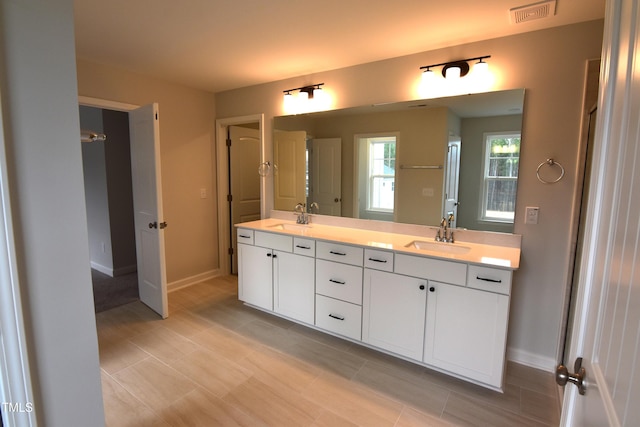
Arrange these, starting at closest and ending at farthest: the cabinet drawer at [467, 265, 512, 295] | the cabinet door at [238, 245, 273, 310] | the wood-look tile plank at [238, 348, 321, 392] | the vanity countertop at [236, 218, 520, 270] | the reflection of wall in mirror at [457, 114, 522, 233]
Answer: the cabinet drawer at [467, 265, 512, 295] → the vanity countertop at [236, 218, 520, 270] → the wood-look tile plank at [238, 348, 321, 392] → the reflection of wall in mirror at [457, 114, 522, 233] → the cabinet door at [238, 245, 273, 310]

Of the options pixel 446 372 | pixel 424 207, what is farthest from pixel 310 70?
pixel 446 372

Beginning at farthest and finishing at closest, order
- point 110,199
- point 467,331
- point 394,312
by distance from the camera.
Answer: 1. point 110,199
2. point 394,312
3. point 467,331

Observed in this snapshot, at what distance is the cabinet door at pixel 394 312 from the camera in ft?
7.40

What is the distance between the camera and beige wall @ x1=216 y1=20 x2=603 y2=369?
214 centimetres

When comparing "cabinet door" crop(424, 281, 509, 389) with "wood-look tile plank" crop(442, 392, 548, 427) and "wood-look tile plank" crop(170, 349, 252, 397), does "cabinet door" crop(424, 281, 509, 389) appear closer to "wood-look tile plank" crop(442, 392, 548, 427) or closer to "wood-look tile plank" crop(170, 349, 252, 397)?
"wood-look tile plank" crop(442, 392, 548, 427)

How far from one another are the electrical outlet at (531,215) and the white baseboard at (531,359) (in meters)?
1.01

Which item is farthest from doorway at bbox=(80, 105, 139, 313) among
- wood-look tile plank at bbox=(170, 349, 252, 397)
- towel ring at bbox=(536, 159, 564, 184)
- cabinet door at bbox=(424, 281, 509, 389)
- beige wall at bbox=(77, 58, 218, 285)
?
towel ring at bbox=(536, 159, 564, 184)

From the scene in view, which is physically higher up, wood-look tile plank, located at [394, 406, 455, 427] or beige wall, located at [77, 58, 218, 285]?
beige wall, located at [77, 58, 218, 285]

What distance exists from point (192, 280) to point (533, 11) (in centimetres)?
418

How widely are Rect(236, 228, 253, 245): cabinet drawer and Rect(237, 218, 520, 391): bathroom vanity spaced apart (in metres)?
0.01

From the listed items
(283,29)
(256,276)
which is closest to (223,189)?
(256,276)

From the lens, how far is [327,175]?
3297 millimetres

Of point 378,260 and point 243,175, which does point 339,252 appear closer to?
point 378,260

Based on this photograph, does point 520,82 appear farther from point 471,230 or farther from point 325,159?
point 325,159
